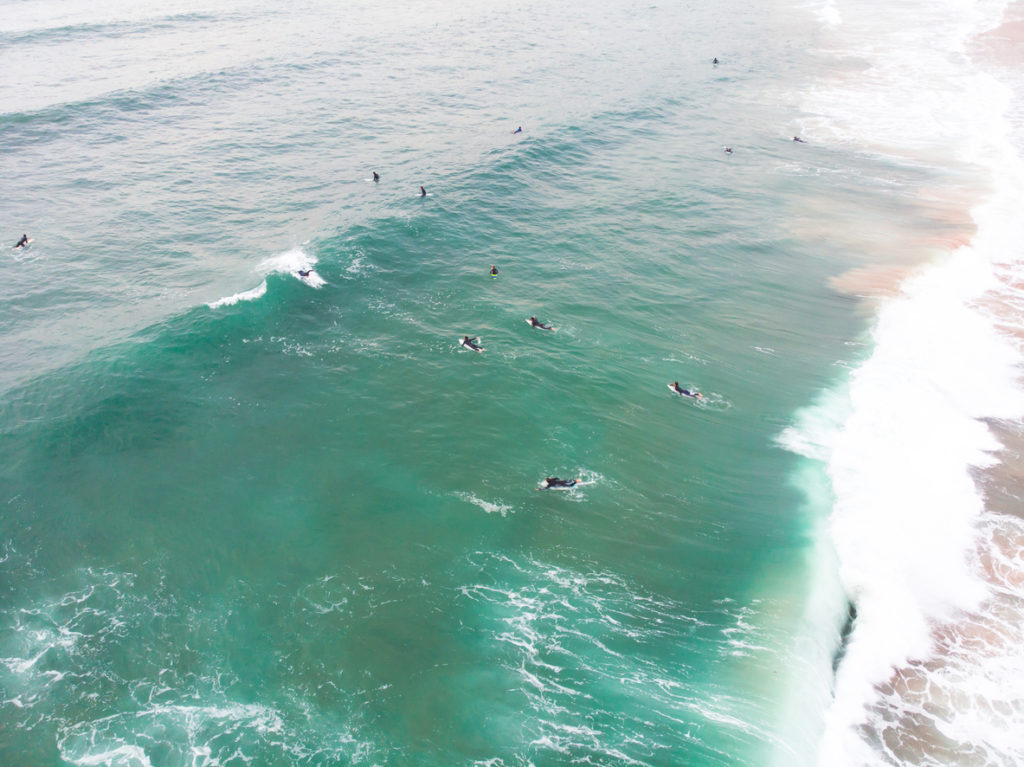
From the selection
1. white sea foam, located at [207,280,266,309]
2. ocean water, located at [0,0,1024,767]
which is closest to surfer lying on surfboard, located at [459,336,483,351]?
ocean water, located at [0,0,1024,767]

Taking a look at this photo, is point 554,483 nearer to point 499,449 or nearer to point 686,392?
point 499,449

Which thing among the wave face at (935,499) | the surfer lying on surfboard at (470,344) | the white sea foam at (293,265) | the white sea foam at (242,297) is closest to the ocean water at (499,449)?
the wave face at (935,499)

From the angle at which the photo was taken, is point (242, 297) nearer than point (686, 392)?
No

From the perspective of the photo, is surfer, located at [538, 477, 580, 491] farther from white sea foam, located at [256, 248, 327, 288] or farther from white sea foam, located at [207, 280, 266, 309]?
white sea foam, located at [207, 280, 266, 309]

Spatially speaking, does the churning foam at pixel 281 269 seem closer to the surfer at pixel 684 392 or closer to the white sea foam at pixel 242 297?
the white sea foam at pixel 242 297

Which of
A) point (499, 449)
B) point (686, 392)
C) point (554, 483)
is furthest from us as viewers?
point (686, 392)

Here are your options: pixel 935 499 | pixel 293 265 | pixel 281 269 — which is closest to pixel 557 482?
pixel 935 499

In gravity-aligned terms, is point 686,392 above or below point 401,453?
above

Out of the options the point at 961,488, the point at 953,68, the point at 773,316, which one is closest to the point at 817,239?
the point at 773,316
